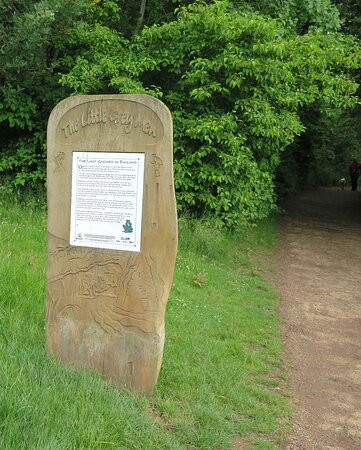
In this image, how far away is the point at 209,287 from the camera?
751cm

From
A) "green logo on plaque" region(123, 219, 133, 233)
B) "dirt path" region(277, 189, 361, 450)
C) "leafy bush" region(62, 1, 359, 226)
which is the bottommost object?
"dirt path" region(277, 189, 361, 450)

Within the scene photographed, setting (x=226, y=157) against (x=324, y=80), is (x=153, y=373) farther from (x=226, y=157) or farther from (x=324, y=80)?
(x=324, y=80)

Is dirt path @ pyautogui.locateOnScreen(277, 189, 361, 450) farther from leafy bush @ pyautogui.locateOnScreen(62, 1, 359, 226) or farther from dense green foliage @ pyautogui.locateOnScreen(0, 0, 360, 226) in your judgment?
leafy bush @ pyautogui.locateOnScreen(62, 1, 359, 226)

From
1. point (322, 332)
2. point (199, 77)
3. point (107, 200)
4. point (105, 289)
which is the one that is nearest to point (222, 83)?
point (199, 77)

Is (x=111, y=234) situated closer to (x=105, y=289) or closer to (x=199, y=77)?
(x=105, y=289)

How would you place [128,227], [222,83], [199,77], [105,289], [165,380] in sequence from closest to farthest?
[128,227]
[105,289]
[165,380]
[199,77]
[222,83]

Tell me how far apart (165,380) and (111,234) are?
1281 mm

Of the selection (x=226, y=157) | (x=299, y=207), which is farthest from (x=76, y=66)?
(x=299, y=207)

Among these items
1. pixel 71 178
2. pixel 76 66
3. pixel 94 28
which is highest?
pixel 94 28

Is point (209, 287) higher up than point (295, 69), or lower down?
lower down

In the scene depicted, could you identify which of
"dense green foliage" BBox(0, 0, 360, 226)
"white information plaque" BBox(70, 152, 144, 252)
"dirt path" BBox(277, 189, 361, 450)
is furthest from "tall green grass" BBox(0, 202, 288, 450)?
"dense green foliage" BBox(0, 0, 360, 226)

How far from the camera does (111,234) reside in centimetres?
383

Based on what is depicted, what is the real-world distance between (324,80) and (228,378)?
7867mm

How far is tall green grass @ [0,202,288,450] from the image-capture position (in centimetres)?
291
